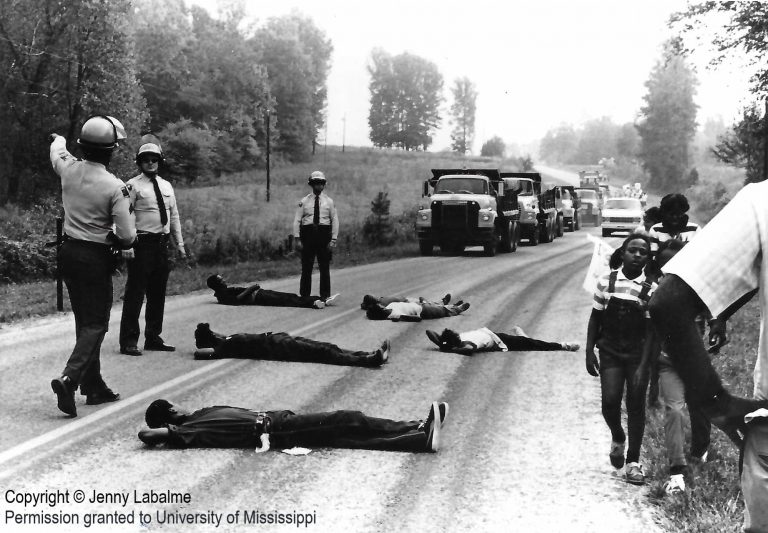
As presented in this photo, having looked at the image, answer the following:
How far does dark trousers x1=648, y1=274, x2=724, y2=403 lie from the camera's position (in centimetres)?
197

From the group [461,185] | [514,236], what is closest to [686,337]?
[461,185]

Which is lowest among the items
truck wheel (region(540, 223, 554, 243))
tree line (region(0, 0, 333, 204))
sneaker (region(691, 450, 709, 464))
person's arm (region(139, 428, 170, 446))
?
sneaker (region(691, 450, 709, 464))

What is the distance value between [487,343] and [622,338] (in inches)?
170

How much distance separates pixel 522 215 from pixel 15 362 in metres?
26.4

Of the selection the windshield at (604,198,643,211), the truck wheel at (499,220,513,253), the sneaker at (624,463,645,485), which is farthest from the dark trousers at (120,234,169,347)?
the windshield at (604,198,643,211)

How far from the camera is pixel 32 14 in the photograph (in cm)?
4272

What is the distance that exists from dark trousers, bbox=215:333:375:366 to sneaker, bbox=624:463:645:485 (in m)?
3.68

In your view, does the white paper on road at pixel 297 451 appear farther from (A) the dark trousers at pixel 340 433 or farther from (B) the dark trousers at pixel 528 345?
(B) the dark trousers at pixel 528 345

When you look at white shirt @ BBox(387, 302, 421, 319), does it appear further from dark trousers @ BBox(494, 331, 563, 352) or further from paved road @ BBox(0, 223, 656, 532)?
dark trousers @ BBox(494, 331, 563, 352)

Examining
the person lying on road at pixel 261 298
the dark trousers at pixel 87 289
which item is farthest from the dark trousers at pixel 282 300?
the dark trousers at pixel 87 289

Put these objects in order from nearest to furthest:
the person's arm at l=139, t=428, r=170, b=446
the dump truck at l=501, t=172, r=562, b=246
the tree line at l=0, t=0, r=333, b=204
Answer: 1. the person's arm at l=139, t=428, r=170, b=446
2. the dump truck at l=501, t=172, r=562, b=246
3. the tree line at l=0, t=0, r=333, b=204

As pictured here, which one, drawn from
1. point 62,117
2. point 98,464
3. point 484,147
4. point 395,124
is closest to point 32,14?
point 62,117

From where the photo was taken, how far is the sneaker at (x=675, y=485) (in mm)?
4727

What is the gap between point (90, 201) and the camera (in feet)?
21.2
